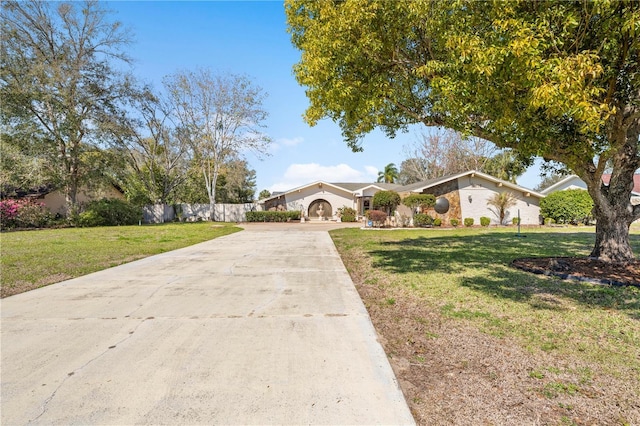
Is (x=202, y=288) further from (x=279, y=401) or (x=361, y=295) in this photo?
(x=279, y=401)

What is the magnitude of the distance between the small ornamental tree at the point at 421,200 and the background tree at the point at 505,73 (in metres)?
14.4

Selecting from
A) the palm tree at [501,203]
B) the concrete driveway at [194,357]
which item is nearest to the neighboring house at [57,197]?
the concrete driveway at [194,357]

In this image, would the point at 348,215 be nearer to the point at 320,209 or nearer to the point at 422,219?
the point at 320,209

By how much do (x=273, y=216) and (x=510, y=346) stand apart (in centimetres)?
2681

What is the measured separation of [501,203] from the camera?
21969mm

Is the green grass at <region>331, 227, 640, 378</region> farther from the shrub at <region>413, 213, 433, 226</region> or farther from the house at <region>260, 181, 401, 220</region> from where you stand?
the house at <region>260, 181, 401, 220</region>

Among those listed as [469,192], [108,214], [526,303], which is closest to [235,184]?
[108,214]

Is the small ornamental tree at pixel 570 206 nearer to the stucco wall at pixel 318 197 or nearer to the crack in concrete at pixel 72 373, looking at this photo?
the stucco wall at pixel 318 197

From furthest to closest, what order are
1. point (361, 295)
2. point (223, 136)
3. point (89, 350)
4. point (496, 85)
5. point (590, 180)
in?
point (223, 136), point (590, 180), point (361, 295), point (496, 85), point (89, 350)

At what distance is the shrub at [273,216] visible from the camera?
29.1 metres

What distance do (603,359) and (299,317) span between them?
3.21m

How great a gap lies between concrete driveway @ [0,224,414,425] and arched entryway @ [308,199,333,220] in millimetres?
24796

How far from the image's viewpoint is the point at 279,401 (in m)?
2.40

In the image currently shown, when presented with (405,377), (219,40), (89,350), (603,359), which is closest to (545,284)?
(603,359)
